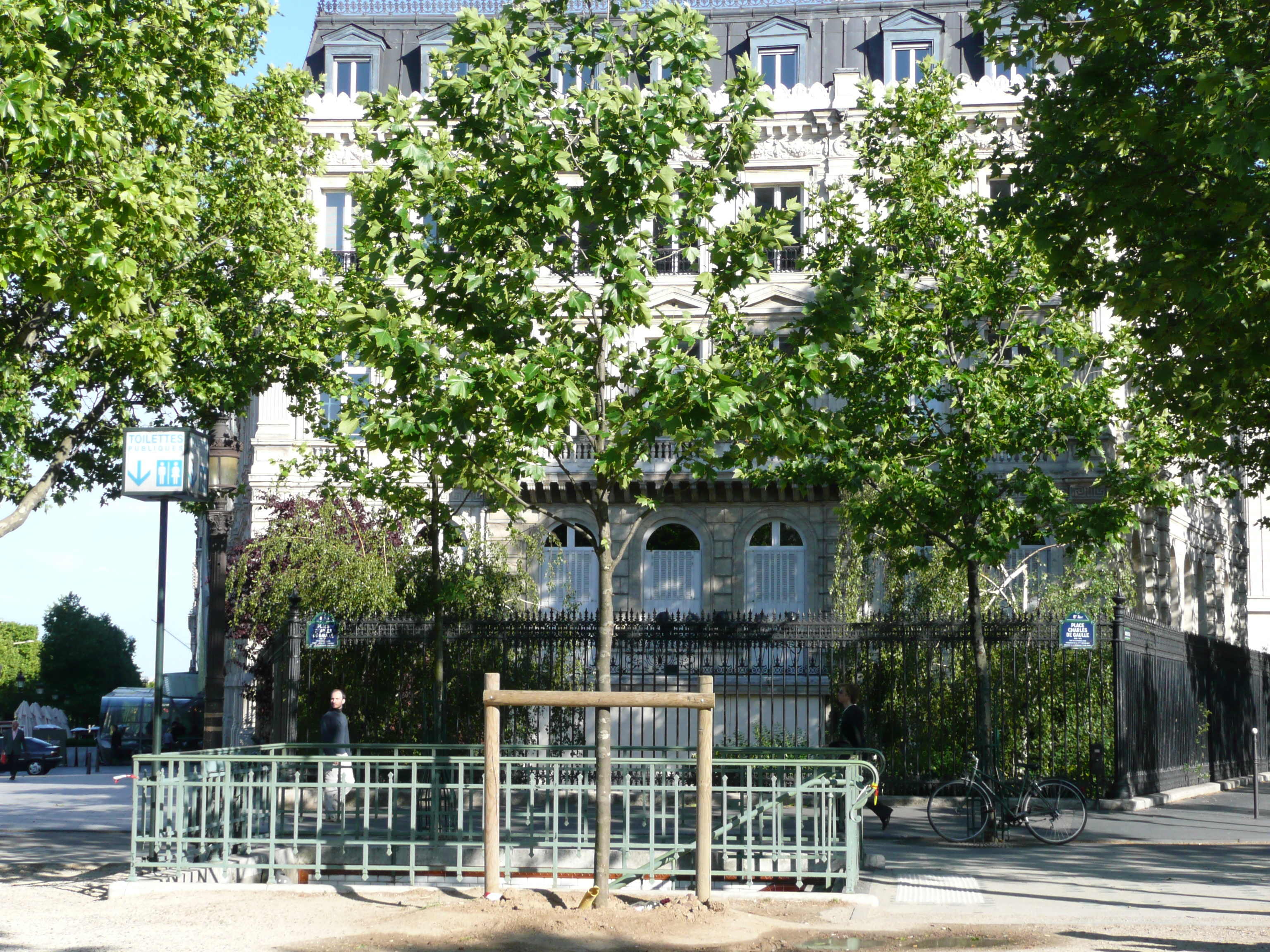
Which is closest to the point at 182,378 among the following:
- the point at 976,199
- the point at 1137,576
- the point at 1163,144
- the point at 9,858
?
the point at 9,858

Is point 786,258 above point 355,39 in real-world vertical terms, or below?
below

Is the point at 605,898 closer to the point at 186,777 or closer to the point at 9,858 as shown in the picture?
the point at 186,777

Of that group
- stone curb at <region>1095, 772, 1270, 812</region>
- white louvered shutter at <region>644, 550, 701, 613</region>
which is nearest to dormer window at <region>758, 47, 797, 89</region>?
white louvered shutter at <region>644, 550, 701, 613</region>

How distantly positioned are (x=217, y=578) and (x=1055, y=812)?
31.1ft

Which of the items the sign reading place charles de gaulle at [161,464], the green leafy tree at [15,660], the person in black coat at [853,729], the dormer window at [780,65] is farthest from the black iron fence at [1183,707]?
the green leafy tree at [15,660]

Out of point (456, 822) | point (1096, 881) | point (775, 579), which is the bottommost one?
point (1096, 881)

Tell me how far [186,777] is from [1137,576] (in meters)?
23.6

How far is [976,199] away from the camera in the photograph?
17641 millimetres

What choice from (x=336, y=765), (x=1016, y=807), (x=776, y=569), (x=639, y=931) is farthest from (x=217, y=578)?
(x=776, y=569)

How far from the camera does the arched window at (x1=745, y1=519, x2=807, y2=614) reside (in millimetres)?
31266

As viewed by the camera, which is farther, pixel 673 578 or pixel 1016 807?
pixel 673 578

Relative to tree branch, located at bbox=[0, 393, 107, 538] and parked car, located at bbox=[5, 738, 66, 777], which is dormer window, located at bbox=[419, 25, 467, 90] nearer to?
tree branch, located at bbox=[0, 393, 107, 538]

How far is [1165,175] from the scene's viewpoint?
507 inches

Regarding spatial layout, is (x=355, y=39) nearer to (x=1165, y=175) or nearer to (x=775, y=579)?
(x=775, y=579)
